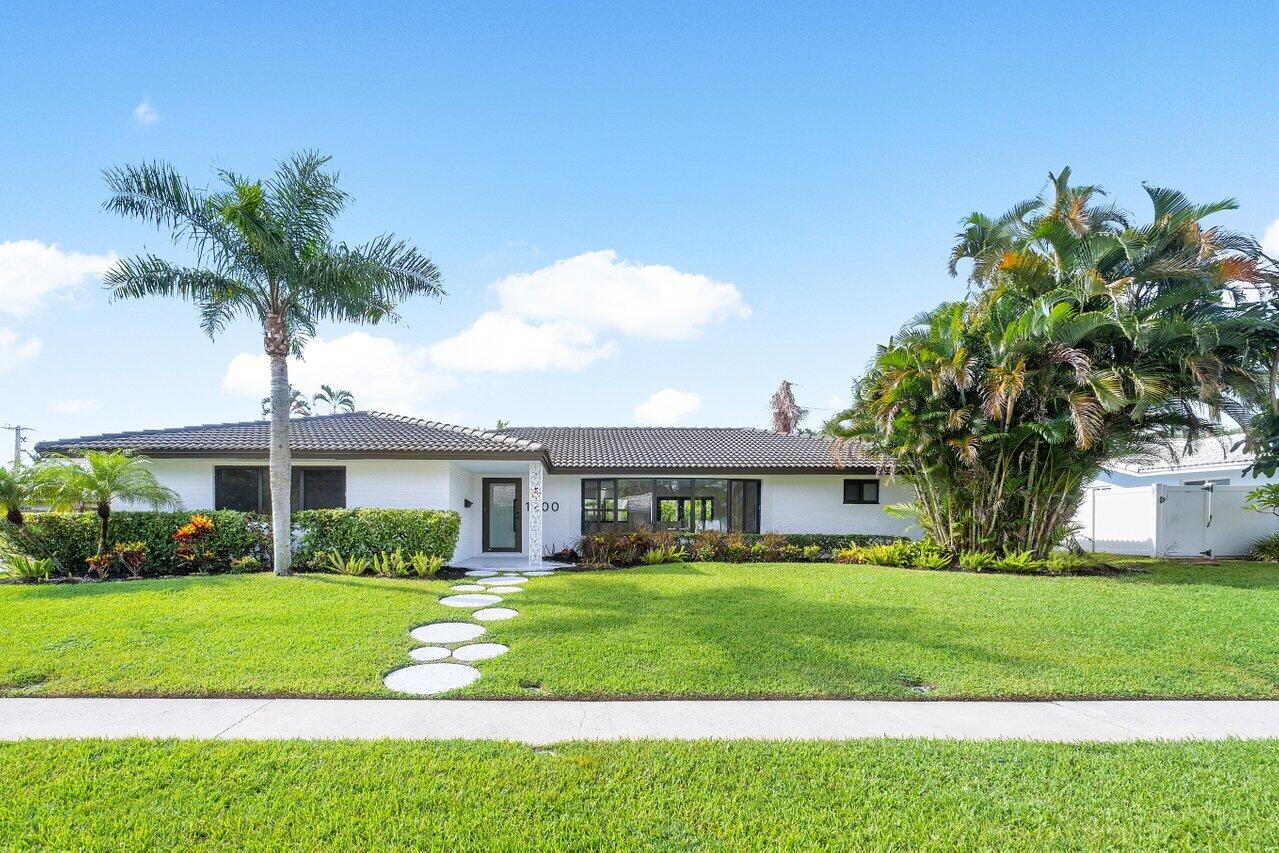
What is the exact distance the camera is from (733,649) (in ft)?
20.6

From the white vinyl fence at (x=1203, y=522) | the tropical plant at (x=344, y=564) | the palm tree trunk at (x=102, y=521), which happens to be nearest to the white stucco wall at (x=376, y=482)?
the tropical plant at (x=344, y=564)

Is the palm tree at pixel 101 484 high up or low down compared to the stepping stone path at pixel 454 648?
up

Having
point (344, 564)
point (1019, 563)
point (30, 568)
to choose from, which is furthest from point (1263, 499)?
point (30, 568)

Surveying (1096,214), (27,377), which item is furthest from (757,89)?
(27,377)

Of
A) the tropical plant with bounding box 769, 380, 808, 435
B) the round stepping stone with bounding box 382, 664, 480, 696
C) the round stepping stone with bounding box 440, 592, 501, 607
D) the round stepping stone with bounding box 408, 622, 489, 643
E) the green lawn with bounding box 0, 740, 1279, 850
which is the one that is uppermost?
the tropical plant with bounding box 769, 380, 808, 435

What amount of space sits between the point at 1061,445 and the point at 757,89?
30.2 ft

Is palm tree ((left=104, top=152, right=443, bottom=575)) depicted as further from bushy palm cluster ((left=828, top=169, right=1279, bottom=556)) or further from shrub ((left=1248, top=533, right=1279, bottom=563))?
shrub ((left=1248, top=533, right=1279, bottom=563))

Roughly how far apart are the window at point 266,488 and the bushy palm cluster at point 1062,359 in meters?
11.9

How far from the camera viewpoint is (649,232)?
14.6m

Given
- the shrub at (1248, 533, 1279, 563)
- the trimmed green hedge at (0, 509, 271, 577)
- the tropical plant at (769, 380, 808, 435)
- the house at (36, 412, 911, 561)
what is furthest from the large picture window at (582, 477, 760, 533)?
the tropical plant at (769, 380, 808, 435)

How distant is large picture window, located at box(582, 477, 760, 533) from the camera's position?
16391 millimetres

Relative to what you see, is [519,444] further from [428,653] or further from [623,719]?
[623,719]

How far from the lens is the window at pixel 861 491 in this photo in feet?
55.0

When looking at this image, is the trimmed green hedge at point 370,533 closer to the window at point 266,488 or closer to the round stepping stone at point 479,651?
the window at point 266,488
